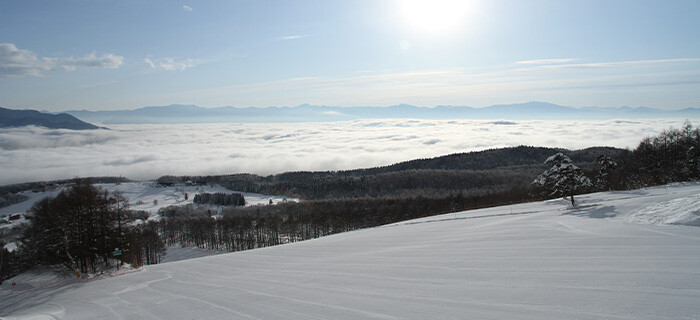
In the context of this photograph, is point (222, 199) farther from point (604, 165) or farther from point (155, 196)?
point (604, 165)

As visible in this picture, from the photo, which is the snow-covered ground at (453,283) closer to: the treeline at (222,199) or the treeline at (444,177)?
the treeline at (444,177)

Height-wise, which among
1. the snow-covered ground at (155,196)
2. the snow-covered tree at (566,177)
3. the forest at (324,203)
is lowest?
the snow-covered ground at (155,196)

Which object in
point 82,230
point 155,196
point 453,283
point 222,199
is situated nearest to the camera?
point 453,283

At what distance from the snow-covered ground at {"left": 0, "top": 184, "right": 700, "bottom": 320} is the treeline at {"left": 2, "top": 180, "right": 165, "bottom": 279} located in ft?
14.6

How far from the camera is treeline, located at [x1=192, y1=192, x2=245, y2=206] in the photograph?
418 feet

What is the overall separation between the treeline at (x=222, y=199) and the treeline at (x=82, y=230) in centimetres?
10441

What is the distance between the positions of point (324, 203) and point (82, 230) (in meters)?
74.3

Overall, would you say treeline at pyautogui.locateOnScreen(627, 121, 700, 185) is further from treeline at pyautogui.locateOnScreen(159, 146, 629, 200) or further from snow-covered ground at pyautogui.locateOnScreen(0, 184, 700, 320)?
treeline at pyautogui.locateOnScreen(159, 146, 629, 200)

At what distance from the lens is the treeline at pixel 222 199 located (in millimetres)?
127500

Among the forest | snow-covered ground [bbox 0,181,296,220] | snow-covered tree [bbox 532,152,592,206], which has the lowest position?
snow-covered ground [bbox 0,181,296,220]

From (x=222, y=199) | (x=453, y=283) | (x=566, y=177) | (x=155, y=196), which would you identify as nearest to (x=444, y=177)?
(x=566, y=177)

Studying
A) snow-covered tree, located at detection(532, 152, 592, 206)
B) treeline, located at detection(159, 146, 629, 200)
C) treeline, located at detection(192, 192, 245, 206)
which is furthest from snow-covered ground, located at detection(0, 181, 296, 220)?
snow-covered tree, located at detection(532, 152, 592, 206)

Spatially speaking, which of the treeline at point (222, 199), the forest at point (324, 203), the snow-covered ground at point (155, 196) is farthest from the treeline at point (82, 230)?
the treeline at point (222, 199)

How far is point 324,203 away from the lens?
94812mm
